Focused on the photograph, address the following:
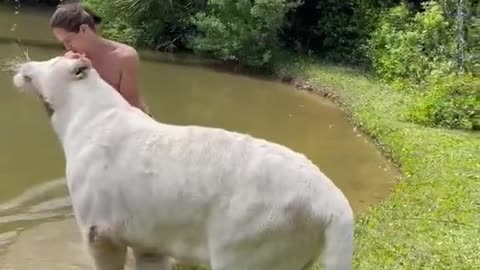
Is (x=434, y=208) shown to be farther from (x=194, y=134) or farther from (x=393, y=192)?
(x=194, y=134)

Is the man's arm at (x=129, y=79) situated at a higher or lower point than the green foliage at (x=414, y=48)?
higher

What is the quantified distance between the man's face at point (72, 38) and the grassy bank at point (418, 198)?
93.1 inches

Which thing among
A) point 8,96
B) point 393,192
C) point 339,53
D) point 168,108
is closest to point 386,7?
point 339,53

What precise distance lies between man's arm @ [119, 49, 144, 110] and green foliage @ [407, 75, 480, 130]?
638 centimetres

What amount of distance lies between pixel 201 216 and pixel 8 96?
9.00m

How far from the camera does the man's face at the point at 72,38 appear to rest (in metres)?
4.01

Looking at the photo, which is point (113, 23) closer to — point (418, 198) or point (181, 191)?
point (418, 198)

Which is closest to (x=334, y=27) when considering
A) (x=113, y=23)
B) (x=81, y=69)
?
(x=113, y=23)

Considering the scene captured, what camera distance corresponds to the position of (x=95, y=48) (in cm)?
430

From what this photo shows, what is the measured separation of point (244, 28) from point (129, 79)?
9895 mm

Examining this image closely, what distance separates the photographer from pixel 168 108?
11625mm

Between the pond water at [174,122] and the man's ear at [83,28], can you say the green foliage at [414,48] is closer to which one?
the pond water at [174,122]

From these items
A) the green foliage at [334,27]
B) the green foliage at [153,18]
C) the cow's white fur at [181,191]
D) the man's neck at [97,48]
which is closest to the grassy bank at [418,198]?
the man's neck at [97,48]

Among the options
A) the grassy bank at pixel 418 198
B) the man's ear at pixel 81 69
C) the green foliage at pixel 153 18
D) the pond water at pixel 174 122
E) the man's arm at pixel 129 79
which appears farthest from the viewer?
the green foliage at pixel 153 18
